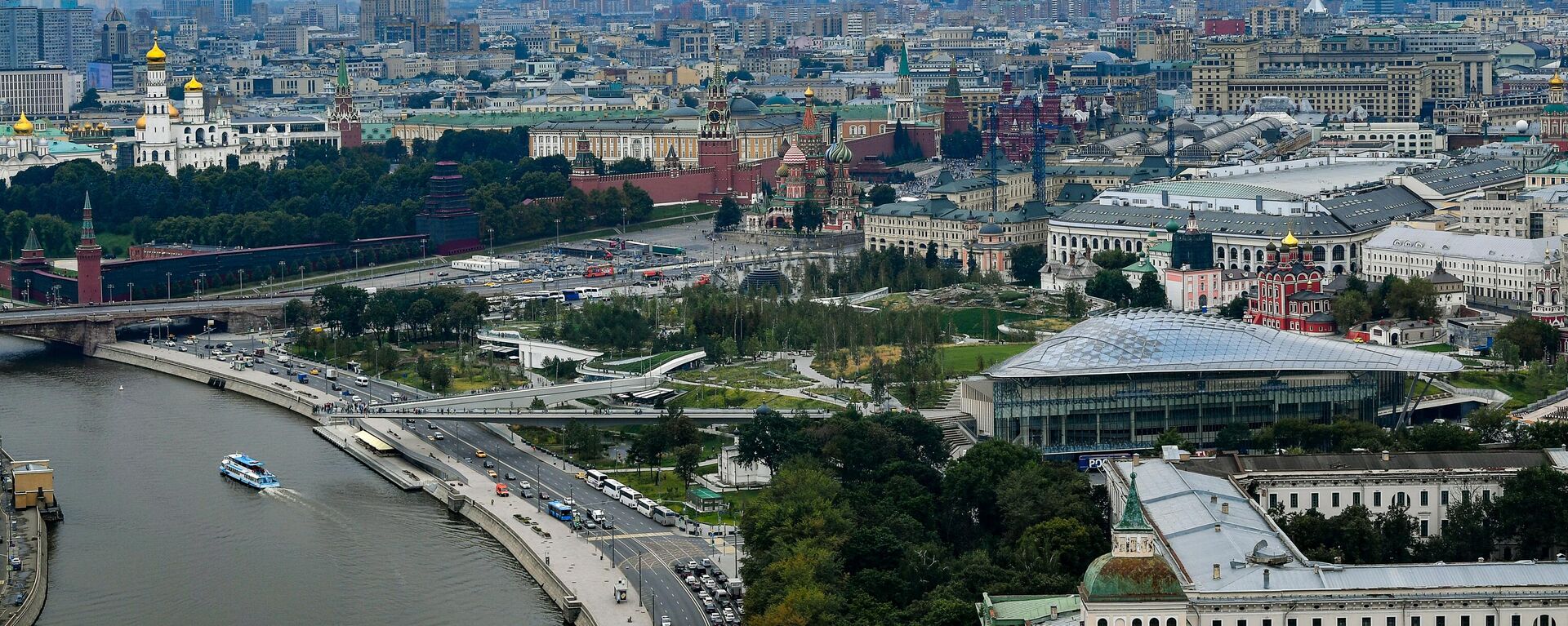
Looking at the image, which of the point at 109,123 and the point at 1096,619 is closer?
the point at 1096,619

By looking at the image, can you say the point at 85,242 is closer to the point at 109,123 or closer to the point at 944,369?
the point at 944,369

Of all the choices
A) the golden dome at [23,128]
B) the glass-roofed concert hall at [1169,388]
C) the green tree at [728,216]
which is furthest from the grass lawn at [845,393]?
the golden dome at [23,128]

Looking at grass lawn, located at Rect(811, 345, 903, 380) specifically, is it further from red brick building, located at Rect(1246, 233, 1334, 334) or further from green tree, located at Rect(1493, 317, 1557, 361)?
green tree, located at Rect(1493, 317, 1557, 361)

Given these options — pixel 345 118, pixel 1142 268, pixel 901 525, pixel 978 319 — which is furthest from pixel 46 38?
pixel 901 525

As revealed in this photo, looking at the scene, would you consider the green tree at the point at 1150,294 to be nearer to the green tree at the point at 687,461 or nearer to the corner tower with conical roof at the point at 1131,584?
the green tree at the point at 687,461

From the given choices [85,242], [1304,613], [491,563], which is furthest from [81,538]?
[85,242]

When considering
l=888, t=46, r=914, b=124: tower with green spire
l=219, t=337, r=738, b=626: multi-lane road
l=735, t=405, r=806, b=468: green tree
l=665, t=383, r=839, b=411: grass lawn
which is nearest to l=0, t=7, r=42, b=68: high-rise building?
l=888, t=46, r=914, b=124: tower with green spire
